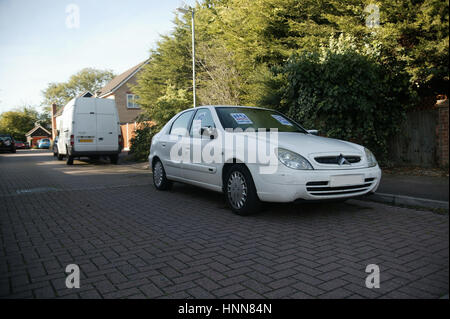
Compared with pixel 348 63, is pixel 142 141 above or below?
below

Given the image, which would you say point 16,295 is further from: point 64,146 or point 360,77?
point 64,146

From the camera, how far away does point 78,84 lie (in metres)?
83.2

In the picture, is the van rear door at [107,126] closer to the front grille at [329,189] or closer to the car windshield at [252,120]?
the car windshield at [252,120]

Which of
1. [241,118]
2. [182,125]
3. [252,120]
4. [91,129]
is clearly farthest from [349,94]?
[91,129]

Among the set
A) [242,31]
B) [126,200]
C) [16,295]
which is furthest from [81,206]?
[242,31]

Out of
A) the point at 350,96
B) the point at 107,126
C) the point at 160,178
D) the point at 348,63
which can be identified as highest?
the point at 348,63

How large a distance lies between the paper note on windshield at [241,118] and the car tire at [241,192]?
0.93 meters

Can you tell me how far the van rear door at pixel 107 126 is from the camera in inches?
618

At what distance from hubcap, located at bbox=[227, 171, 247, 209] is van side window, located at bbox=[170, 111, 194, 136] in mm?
1874

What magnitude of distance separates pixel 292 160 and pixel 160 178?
3.98m

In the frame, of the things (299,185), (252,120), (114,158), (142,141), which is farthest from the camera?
(142,141)

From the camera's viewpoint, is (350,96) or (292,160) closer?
(292,160)

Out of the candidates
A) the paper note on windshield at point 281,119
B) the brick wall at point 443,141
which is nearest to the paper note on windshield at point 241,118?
the paper note on windshield at point 281,119

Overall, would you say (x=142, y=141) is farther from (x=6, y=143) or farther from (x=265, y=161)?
(x=6, y=143)
